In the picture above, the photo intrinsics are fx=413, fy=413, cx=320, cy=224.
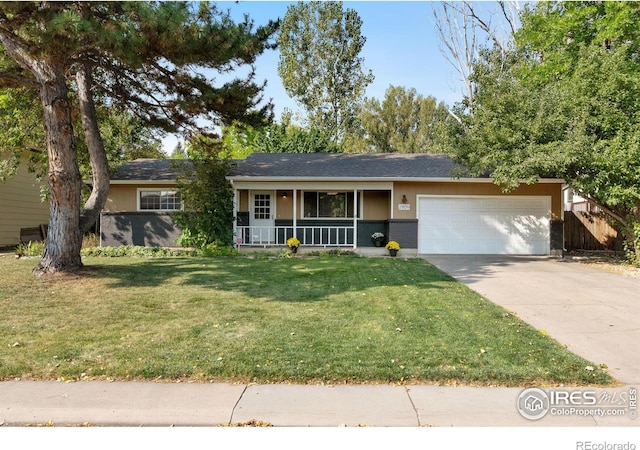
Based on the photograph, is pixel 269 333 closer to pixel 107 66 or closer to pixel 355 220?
pixel 107 66

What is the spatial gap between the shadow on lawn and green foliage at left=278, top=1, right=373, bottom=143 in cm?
2189

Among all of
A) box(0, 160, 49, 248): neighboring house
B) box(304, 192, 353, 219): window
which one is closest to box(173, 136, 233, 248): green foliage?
box(304, 192, 353, 219): window

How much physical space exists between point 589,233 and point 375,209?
8.68 m

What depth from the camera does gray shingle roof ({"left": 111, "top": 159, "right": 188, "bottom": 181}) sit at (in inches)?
601

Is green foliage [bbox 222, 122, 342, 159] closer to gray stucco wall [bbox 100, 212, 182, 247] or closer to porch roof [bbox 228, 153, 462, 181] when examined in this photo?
porch roof [bbox 228, 153, 462, 181]

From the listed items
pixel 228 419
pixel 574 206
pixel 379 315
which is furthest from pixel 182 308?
pixel 574 206

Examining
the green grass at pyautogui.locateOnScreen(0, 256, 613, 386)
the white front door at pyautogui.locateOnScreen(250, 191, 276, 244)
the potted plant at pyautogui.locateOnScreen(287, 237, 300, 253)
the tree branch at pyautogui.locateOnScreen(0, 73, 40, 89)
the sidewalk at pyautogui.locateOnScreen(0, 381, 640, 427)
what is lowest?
the sidewalk at pyautogui.locateOnScreen(0, 381, 640, 427)

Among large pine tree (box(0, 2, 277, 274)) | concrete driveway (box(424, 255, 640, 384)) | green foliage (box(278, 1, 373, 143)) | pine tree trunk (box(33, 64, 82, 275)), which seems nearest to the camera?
concrete driveway (box(424, 255, 640, 384))

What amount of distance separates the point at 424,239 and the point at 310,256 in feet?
13.9

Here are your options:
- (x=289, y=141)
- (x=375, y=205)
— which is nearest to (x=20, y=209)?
(x=289, y=141)

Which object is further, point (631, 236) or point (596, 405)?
point (631, 236)

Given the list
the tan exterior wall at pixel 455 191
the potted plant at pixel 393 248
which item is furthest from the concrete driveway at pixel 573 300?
the tan exterior wall at pixel 455 191

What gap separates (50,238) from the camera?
8914 mm

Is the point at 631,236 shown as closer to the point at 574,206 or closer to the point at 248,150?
the point at 574,206
